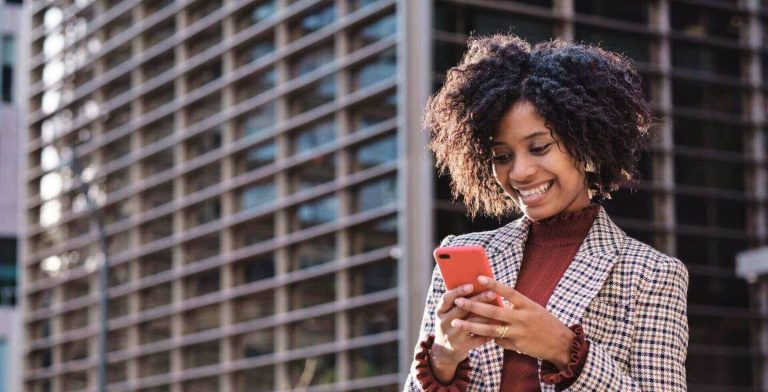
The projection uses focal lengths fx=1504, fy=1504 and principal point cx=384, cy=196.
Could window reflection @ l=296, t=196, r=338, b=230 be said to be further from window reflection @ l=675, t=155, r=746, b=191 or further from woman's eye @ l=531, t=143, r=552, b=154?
woman's eye @ l=531, t=143, r=552, b=154

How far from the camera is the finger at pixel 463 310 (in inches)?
90.7

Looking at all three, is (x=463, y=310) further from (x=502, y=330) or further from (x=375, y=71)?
(x=375, y=71)

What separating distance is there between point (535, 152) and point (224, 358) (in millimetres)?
27387

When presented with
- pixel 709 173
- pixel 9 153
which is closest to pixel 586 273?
pixel 709 173

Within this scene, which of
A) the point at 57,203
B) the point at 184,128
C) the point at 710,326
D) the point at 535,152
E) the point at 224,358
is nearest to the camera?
the point at 535,152

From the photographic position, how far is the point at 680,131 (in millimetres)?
26234

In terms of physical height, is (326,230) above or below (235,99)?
below

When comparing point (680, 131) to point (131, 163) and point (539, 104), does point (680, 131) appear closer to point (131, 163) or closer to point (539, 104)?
point (131, 163)

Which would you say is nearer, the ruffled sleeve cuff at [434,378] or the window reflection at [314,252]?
the ruffled sleeve cuff at [434,378]

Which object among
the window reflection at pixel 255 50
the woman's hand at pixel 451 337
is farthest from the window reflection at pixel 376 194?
the woman's hand at pixel 451 337

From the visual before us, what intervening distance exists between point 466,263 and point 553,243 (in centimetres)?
46

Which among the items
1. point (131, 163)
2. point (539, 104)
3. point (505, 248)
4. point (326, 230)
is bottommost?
point (505, 248)

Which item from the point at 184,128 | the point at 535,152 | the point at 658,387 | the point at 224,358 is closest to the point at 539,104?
the point at 535,152

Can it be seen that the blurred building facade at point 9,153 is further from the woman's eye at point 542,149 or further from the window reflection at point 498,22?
the woman's eye at point 542,149
